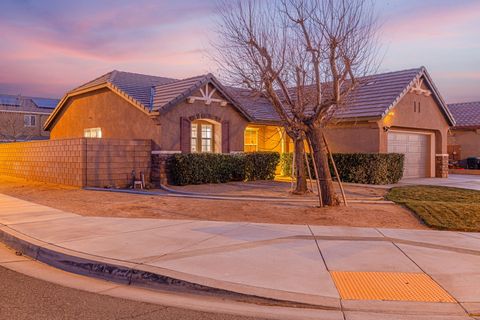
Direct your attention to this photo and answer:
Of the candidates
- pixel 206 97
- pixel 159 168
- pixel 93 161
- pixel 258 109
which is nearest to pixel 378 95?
pixel 258 109

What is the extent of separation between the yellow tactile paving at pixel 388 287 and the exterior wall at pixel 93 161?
12983mm

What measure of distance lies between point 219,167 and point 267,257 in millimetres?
12843

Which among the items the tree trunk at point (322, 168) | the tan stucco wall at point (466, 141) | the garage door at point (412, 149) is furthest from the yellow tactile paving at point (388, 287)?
the tan stucco wall at point (466, 141)

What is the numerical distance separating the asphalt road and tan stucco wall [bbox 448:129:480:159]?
31.1 metres

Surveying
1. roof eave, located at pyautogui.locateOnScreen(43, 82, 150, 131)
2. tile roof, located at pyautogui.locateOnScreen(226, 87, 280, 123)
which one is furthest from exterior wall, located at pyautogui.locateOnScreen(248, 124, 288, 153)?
roof eave, located at pyautogui.locateOnScreen(43, 82, 150, 131)

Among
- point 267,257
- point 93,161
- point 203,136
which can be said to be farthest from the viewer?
point 203,136

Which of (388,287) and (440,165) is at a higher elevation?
(440,165)

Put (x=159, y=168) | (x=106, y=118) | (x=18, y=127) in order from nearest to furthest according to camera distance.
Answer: (x=159, y=168) < (x=106, y=118) < (x=18, y=127)

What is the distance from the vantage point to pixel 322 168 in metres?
12.9

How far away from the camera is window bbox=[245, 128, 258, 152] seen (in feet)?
86.3

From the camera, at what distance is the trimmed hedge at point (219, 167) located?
62.8ft

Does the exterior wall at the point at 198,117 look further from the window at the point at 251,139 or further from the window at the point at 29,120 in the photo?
the window at the point at 29,120

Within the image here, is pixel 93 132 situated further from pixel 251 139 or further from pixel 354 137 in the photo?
pixel 354 137

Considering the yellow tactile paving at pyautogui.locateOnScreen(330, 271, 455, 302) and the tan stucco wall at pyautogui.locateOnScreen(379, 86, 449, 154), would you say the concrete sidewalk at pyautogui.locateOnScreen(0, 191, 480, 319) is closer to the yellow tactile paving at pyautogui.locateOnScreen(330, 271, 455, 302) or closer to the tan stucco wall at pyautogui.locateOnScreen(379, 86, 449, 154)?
the yellow tactile paving at pyautogui.locateOnScreen(330, 271, 455, 302)
